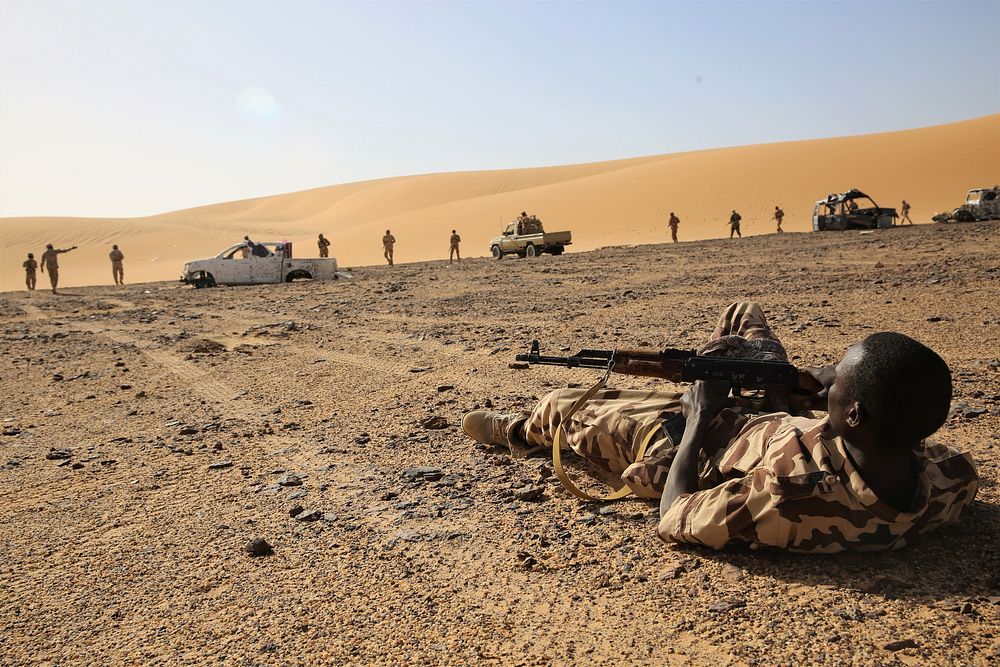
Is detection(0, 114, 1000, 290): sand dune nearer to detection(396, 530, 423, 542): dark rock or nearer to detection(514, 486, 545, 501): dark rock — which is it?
detection(514, 486, 545, 501): dark rock

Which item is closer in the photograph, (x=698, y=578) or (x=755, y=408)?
(x=698, y=578)

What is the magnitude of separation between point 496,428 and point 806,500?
1984 mm

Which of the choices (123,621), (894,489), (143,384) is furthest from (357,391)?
(894,489)

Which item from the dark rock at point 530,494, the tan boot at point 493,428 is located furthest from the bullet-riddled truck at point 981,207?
the dark rock at point 530,494

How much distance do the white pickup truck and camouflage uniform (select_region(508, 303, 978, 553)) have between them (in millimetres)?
17716

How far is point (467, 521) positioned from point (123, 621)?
141 cm

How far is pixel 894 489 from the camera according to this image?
240 cm

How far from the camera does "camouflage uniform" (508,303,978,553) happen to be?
2381 mm

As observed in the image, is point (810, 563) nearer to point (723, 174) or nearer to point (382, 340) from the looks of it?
point (382, 340)

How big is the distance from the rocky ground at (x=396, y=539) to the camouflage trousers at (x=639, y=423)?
0.25 meters

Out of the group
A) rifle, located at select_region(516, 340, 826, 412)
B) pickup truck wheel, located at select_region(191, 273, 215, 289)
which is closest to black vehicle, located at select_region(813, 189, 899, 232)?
pickup truck wheel, located at select_region(191, 273, 215, 289)

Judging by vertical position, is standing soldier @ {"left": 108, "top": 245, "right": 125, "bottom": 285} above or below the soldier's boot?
above

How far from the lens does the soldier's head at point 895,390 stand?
2.08 m

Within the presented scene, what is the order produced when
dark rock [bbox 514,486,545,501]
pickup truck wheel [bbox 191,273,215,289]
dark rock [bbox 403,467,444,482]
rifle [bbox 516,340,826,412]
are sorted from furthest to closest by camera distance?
pickup truck wheel [bbox 191,273,215,289] → dark rock [bbox 403,467,444,482] → dark rock [bbox 514,486,545,501] → rifle [bbox 516,340,826,412]
